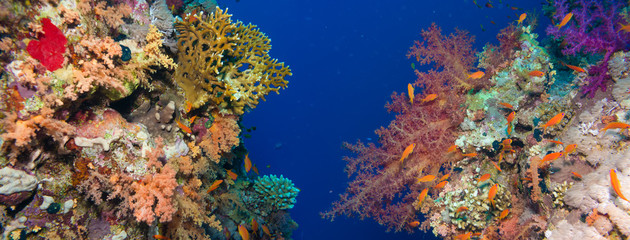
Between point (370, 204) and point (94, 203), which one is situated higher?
point (370, 204)

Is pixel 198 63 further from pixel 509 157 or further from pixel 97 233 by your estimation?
pixel 509 157

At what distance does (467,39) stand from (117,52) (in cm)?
685

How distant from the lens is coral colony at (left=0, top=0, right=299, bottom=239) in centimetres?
271

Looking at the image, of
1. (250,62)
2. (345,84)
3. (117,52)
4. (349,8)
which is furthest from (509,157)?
(349,8)

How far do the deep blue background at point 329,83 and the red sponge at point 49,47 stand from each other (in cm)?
2702

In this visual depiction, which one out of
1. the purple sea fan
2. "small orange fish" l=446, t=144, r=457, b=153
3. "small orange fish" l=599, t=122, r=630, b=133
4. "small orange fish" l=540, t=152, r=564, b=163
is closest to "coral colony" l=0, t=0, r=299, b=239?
"small orange fish" l=446, t=144, r=457, b=153

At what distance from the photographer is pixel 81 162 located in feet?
10.1

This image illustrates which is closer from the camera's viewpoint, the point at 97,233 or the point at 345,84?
the point at 97,233

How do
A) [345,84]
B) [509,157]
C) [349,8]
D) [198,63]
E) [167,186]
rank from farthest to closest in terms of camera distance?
1. [349,8]
2. [345,84]
3. [509,157]
4. [198,63]
5. [167,186]

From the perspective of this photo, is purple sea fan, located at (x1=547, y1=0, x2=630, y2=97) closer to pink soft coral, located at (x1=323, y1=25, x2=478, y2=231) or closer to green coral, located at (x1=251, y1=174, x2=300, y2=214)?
pink soft coral, located at (x1=323, y1=25, x2=478, y2=231)

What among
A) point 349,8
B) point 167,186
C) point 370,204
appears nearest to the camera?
point 167,186

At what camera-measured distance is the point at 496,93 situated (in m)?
6.11

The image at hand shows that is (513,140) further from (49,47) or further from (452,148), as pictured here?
(49,47)

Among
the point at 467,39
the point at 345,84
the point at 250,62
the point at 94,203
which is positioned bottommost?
the point at 94,203
